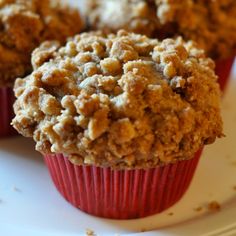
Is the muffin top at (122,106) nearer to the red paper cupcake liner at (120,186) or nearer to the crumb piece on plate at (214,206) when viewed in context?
the red paper cupcake liner at (120,186)

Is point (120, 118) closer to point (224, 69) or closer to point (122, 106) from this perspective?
point (122, 106)

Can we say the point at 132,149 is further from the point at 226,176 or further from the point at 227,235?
the point at 226,176

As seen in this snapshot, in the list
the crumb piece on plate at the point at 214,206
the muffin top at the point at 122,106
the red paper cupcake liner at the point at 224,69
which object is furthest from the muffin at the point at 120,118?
the red paper cupcake liner at the point at 224,69

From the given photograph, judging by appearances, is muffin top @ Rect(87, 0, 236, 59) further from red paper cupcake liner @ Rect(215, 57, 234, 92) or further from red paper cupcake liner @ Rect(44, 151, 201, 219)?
red paper cupcake liner @ Rect(44, 151, 201, 219)

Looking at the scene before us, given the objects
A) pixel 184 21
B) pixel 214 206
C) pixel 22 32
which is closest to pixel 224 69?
pixel 184 21

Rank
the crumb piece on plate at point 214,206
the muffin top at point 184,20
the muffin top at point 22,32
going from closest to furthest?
the crumb piece on plate at point 214,206, the muffin top at point 22,32, the muffin top at point 184,20

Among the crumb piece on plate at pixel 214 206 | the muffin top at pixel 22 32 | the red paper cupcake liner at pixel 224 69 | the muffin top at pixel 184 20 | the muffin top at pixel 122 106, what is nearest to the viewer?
the muffin top at pixel 122 106
